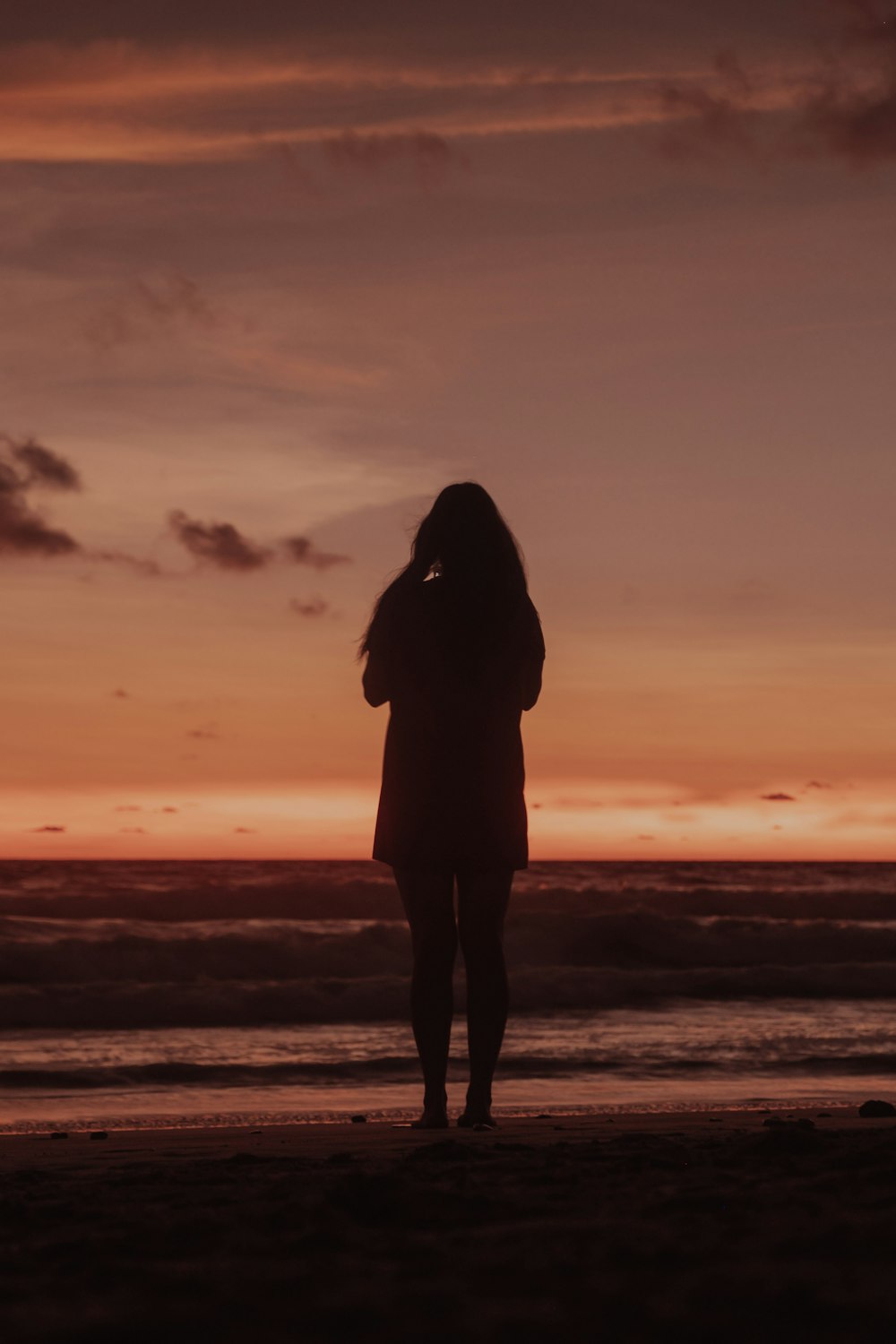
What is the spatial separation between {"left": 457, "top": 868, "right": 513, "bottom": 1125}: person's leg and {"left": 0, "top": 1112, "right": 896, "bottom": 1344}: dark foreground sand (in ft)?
2.68

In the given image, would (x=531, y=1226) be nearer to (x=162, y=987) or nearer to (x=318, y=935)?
(x=162, y=987)

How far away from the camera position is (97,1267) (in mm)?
2021

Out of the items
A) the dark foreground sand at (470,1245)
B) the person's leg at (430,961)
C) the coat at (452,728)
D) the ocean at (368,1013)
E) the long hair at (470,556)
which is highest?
the long hair at (470,556)

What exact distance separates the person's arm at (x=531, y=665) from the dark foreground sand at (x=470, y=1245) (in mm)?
1387

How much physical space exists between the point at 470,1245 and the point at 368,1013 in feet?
37.4

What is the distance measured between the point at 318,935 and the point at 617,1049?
32.7 feet

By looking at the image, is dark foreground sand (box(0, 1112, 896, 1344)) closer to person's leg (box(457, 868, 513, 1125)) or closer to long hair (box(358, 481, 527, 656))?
person's leg (box(457, 868, 513, 1125))

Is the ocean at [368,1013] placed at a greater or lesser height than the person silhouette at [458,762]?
lesser

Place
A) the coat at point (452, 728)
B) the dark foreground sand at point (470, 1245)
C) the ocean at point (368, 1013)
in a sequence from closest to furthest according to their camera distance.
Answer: the dark foreground sand at point (470, 1245)
the coat at point (452, 728)
the ocean at point (368, 1013)

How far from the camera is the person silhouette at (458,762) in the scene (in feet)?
13.4

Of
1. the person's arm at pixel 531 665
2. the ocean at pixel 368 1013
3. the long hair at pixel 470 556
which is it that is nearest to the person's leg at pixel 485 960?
the person's arm at pixel 531 665

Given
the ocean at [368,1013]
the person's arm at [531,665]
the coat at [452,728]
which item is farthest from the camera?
the ocean at [368,1013]

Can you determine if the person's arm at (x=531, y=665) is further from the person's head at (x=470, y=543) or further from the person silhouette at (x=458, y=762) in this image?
the person's head at (x=470, y=543)

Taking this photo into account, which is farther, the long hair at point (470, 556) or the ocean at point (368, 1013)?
the ocean at point (368, 1013)
